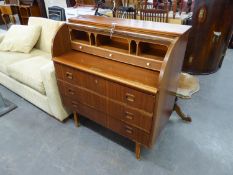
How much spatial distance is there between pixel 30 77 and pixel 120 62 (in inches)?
43.9

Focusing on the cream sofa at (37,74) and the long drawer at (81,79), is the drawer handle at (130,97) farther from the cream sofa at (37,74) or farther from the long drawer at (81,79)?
the cream sofa at (37,74)

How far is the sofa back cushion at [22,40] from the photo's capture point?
2461 millimetres

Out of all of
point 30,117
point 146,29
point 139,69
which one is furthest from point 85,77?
point 30,117

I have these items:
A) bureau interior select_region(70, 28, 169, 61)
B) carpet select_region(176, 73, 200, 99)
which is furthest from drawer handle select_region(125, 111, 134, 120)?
carpet select_region(176, 73, 200, 99)

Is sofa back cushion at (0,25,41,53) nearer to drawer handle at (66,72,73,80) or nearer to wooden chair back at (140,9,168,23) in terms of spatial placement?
drawer handle at (66,72,73,80)

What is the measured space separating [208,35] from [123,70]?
74.8 inches

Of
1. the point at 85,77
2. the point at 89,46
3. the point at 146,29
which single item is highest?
the point at 146,29

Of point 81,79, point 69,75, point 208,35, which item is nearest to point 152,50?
point 81,79

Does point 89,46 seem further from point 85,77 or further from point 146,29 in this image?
point 146,29

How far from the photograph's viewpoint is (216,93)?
2.41m

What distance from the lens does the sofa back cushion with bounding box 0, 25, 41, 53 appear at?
8.07 ft

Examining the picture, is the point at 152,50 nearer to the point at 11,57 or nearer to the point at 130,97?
the point at 130,97

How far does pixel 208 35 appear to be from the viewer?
2533mm

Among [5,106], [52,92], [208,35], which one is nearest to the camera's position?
[52,92]
